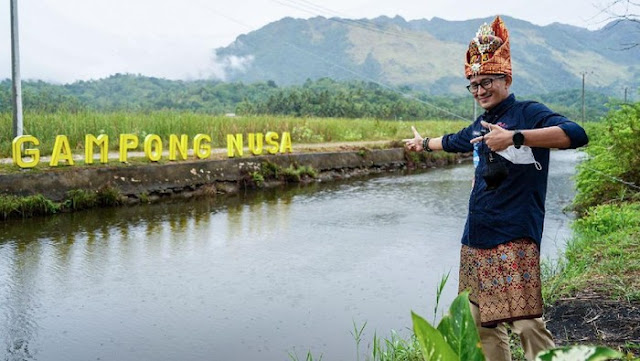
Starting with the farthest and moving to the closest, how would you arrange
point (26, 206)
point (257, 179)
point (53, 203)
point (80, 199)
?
point (257, 179)
point (80, 199)
point (53, 203)
point (26, 206)

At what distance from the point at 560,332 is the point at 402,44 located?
198 metres

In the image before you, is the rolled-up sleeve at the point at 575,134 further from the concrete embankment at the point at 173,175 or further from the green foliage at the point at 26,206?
the concrete embankment at the point at 173,175

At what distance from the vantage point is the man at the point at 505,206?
227cm

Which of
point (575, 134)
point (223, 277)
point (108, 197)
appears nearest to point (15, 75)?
point (108, 197)

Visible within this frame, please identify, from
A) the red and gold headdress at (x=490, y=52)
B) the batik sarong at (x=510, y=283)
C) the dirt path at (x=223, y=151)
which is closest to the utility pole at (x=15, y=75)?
the dirt path at (x=223, y=151)

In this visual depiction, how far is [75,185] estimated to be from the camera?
8.86m

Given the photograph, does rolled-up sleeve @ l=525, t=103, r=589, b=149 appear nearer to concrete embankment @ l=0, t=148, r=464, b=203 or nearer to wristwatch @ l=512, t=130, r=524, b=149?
wristwatch @ l=512, t=130, r=524, b=149

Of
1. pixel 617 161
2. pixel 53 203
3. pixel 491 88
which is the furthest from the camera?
pixel 53 203

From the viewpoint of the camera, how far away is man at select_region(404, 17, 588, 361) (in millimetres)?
2273

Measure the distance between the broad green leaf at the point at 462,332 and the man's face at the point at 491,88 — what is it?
1316 millimetres

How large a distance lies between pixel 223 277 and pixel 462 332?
14.6 ft

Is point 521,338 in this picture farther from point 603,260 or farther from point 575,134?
point 603,260

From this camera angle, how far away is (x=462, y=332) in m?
1.21

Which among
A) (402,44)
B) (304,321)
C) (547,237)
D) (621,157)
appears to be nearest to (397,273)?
(304,321)
